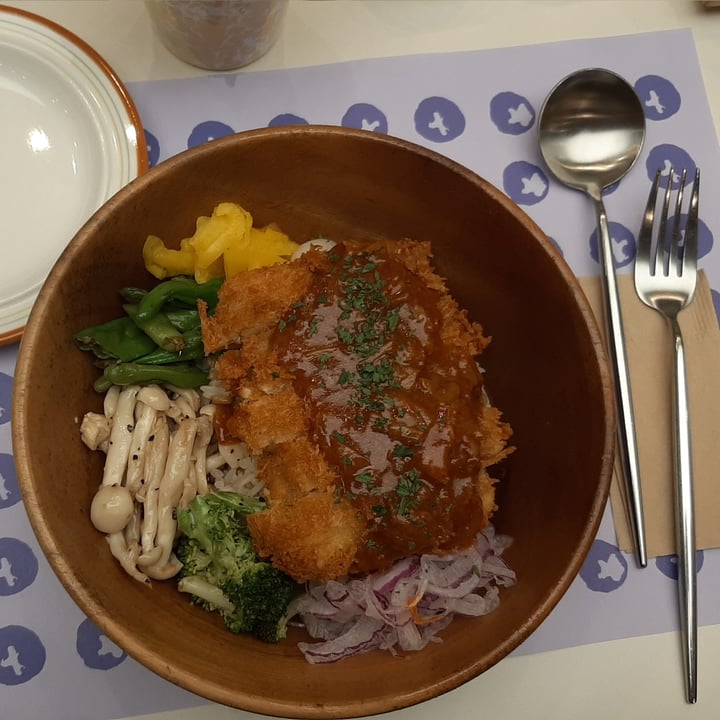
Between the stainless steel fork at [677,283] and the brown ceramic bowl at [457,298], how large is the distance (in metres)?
0.47

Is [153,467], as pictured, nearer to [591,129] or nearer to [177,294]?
[177,294]

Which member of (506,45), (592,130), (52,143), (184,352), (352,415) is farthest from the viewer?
(506,45)

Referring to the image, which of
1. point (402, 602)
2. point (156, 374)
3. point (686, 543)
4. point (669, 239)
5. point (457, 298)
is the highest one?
point (669, 239)

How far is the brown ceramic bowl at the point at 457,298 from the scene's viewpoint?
1633mm

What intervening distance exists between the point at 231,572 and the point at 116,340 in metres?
0.69

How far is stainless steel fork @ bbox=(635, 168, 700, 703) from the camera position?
2051 millimetres

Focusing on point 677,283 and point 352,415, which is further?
point 677,283

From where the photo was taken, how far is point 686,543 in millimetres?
2041

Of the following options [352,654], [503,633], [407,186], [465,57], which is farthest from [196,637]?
[465,57]

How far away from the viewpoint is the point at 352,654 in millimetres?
1838

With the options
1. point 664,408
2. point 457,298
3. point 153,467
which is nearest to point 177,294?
point 153,467

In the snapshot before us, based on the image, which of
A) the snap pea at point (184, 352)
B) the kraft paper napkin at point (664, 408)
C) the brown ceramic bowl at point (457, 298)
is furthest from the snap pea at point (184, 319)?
the kraft paper napkin at point (664, 408)

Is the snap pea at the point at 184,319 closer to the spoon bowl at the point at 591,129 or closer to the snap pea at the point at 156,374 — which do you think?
the snap pea at the point at 156,374

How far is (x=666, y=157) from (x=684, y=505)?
118 centimetres
